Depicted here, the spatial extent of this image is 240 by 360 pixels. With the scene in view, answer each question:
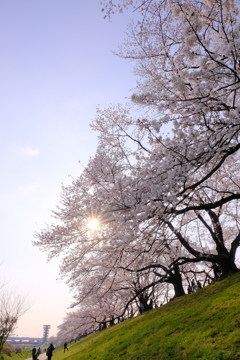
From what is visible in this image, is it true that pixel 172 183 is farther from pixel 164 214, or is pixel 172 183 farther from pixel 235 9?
pixel 235 9

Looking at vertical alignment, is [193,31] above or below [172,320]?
above

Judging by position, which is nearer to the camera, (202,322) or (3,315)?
(202,322)

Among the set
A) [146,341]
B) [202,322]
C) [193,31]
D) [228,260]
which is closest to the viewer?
[193,31]

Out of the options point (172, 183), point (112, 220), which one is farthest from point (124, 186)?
point (172, 183)

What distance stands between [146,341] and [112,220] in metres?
5.15

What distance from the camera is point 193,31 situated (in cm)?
470

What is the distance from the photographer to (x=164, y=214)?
665cm

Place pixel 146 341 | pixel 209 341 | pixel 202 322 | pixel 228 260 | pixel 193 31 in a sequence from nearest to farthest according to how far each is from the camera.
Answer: pixel 193 31 < pixel 209 341 < pixel 202 322 < pixel 146 341 < pixel 228 260

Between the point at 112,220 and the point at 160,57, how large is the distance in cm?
514

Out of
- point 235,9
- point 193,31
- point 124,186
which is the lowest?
point 124,186

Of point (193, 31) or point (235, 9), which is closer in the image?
point (193, 31)

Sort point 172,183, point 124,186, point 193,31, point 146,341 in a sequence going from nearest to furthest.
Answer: point 193,31
point 172,183
point 124,186
point 146,341

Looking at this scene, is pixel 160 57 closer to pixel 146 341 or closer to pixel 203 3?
pixel 203 3

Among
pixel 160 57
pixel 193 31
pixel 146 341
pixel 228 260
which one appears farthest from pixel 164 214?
pixel 228 260
